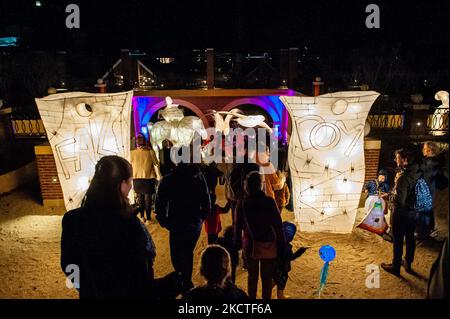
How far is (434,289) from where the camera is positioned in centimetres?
241

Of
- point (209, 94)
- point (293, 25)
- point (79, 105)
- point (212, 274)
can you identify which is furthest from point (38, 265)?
point (293, 25)

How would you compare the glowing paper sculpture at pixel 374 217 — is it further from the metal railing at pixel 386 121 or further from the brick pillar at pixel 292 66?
the brick pillar at pixel 292 66

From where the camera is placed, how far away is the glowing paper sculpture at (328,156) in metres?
5.43

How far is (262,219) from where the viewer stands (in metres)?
3.54

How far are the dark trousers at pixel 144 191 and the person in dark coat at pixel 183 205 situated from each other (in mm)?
2472

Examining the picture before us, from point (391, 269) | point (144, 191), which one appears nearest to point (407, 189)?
point (391, 269)

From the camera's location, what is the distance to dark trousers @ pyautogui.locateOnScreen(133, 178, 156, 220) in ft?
21.1

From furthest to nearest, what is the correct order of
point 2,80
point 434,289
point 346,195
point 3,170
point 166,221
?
point 2,80 < point 3,170 < point 346,195 < point 166,221 < point 434,289

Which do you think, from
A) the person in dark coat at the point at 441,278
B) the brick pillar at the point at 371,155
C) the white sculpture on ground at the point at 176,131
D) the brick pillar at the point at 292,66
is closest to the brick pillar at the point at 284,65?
the brick pillar at the point at 292,66

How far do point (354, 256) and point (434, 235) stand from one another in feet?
5.74

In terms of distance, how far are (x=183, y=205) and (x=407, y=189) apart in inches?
116

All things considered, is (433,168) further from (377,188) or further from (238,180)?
(238,180)

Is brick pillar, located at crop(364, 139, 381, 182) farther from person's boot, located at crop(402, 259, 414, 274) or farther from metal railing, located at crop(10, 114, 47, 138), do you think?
metal railing, located at crop(10, 114, 47, 138)

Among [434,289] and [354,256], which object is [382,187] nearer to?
[354,256]
